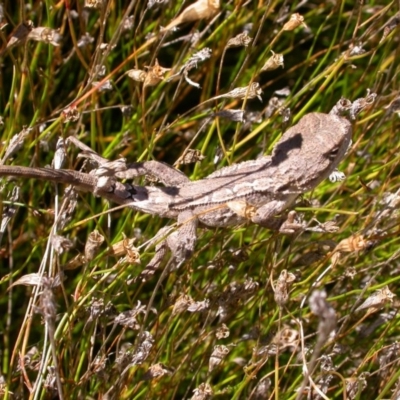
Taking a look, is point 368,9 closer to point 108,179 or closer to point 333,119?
point 333,119

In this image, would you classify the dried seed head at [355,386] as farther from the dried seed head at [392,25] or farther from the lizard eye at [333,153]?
the dried seed head at [392,25]

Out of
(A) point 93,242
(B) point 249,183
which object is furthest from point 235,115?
(A) point 93,242

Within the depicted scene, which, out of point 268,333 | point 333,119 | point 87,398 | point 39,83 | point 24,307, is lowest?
point 24,307

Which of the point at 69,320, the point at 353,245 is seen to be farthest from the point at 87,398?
the point at 353,245

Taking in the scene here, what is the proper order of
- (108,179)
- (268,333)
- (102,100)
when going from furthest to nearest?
(102,100) → (268,333) → (108,179)

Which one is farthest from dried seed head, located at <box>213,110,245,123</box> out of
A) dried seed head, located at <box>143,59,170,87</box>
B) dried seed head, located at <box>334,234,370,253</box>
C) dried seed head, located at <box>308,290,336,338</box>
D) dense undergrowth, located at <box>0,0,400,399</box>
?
dried seed head, located at <box>308,290,336,338</box>

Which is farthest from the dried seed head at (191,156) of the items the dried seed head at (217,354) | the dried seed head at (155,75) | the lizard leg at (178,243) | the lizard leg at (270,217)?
the dried seed head at (217,354)

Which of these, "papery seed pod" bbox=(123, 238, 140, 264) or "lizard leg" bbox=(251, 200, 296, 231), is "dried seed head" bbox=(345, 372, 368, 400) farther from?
"papery seed pod" bbox=(123, 238, 140, 264)
